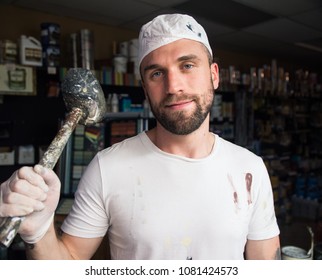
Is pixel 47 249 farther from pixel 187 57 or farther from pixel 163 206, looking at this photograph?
pixel 187 57

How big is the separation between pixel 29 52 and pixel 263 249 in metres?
1.93

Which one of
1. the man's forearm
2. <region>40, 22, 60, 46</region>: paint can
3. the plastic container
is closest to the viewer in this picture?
the man's forearm

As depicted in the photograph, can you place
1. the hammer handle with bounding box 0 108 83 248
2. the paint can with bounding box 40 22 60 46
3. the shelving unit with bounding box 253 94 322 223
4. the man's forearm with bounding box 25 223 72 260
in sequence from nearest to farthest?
the hammer handle with bounding box 0 108 83 248, the man's forearm with bounding box 25 223 72 260, the paint can with bounding box 40 22 60 46, the shelving unit with bounding box 253 94 322 223

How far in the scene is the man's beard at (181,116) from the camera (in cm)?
88

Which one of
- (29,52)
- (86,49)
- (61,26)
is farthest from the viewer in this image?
(61,26)

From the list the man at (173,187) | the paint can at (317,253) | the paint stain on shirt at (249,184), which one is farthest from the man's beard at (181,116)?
the paint can at (317,253)

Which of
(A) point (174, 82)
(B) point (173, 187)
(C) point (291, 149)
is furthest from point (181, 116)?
(C) point (291, 149)

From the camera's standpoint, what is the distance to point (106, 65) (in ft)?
8.45

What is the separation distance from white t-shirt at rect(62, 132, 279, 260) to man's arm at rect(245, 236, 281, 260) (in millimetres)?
78

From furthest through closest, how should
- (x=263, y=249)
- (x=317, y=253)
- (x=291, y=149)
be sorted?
(x=291, y=149) < (x=317, y=253) < (x=263, y=249)

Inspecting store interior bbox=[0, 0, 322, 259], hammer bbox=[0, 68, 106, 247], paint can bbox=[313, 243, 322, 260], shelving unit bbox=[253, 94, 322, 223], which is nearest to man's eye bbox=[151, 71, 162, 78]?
hammer bbox=[0, 68, 106, 247]

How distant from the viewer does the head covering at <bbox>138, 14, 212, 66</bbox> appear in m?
0.91

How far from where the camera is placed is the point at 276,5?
7.70 ft

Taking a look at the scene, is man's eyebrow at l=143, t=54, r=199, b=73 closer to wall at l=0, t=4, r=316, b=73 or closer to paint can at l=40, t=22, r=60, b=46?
paint can at l=40, t=22, r=60, b=46
